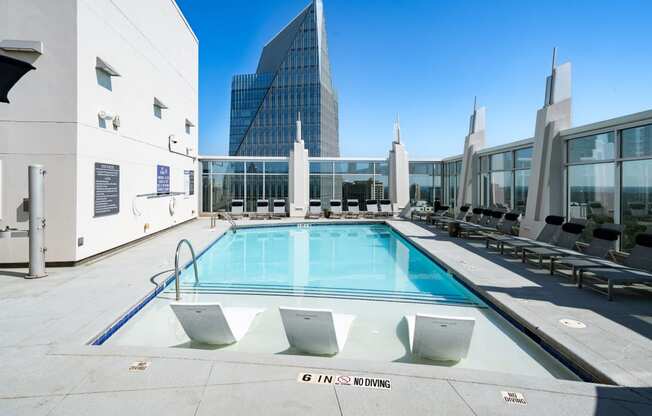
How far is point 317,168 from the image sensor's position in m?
18.3

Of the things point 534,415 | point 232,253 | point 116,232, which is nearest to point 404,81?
point 232,253

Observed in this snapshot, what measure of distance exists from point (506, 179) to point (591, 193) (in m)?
4.13

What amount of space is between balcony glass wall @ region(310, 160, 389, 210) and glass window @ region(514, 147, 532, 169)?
7123 millimetres

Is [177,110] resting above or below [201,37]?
below

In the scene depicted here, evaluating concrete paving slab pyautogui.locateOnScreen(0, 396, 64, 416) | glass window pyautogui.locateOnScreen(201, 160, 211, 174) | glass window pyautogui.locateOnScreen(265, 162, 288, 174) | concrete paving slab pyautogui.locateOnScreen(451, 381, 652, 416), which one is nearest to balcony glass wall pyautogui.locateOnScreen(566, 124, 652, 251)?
concrete paving slab pyautogui.locateOnScreen(451, 381, 652, 416)

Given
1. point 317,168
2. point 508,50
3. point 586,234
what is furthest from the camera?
point 317,168

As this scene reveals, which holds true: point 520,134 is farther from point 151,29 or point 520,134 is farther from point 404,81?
point 151,29

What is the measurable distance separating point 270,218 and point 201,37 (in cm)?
818

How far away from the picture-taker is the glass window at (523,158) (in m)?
10.9

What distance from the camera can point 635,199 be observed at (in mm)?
6746

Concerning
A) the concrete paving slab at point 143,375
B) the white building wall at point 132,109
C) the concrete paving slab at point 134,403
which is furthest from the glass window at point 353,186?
the concrete paving slab at point 134,403

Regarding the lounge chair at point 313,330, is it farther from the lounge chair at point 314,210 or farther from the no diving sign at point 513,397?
the lounge chair at point 314,210

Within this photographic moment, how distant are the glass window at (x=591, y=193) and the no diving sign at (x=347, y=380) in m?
6.64

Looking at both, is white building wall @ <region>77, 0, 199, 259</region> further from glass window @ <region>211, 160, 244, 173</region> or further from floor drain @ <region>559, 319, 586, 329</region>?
floor drain @ <region>559, 319, 586, 329</region>
